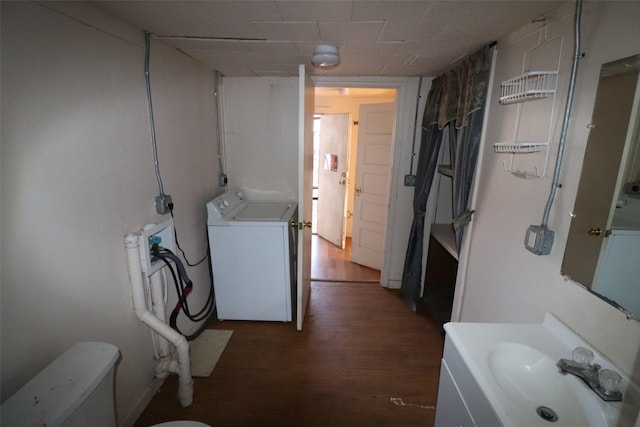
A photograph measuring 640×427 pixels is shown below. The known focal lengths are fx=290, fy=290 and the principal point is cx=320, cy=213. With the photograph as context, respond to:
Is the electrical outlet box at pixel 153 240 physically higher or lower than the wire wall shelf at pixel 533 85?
lower

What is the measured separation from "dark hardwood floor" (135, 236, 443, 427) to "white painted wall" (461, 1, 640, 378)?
59cm

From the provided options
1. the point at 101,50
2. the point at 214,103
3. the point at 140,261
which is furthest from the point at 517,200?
the point at 214,103

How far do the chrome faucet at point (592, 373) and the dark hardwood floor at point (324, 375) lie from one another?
954mm

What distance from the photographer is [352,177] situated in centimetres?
430

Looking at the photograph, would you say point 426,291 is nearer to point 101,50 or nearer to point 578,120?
point 578,120

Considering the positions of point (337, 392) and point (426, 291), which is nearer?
point (337, 392)

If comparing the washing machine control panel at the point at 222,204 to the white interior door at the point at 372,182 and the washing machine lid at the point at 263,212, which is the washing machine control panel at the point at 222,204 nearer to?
the washing machine lid at the point at 263,212

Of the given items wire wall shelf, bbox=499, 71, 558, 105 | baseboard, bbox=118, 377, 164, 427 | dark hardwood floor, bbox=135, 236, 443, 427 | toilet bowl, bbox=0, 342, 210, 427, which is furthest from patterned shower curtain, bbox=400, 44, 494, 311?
baseboard, bbox=118, 377, 164, 427

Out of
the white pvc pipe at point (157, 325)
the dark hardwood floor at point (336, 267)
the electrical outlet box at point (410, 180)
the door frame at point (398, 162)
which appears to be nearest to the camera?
the white pvc pipe at point (157, 325)

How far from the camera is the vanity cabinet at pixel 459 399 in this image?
909 millimetres

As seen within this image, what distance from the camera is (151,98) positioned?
1.63m

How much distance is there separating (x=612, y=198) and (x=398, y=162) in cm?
188

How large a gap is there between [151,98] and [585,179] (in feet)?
6.72

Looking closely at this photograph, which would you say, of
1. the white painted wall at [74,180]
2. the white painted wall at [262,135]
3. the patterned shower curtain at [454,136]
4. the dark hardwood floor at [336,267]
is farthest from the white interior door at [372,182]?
the white painted wall at [74,180]
